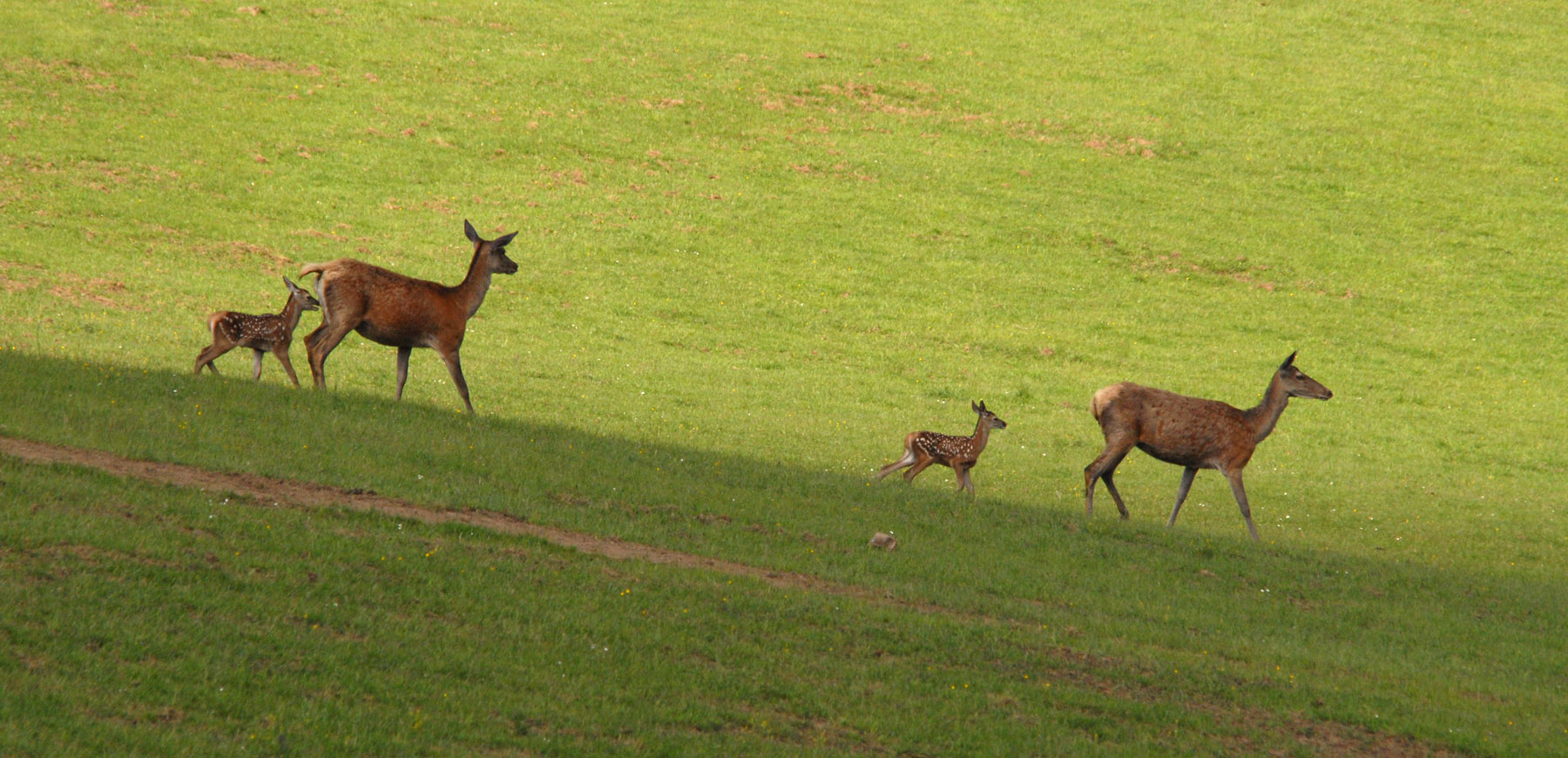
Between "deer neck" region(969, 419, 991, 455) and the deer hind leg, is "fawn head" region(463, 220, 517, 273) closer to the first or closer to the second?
"deer neck" region(969, 419, 991, 455)

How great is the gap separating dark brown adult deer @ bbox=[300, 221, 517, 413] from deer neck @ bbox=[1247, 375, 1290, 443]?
10.9 m

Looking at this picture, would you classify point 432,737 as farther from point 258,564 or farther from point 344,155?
point 344,155

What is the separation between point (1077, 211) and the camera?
4181 cm

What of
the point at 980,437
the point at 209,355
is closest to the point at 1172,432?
the point at 980,437

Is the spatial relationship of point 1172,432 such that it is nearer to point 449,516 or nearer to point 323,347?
point 449,516

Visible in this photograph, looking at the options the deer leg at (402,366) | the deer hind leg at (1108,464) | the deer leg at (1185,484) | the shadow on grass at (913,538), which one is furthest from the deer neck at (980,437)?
the deer leg at (402,366)

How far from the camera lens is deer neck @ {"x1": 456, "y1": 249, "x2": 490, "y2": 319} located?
20.0 meters

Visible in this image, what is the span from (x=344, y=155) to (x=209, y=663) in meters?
31.9

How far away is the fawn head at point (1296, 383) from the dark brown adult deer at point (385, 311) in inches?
459

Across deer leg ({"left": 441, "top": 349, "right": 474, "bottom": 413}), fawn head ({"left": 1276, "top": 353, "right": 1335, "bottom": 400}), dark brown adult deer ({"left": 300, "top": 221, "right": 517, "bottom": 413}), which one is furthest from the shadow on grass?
fawn head ({"left": 1276, "top": 353, "right": 1335, "bottom": 400})

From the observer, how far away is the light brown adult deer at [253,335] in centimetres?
2012

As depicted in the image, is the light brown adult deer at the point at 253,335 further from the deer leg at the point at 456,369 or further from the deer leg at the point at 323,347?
the deer leg at the point at 456,369

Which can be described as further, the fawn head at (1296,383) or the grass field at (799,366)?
the fawn head at (1296,383)

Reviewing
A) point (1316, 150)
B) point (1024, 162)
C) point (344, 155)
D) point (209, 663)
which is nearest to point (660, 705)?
point (209, 663)
